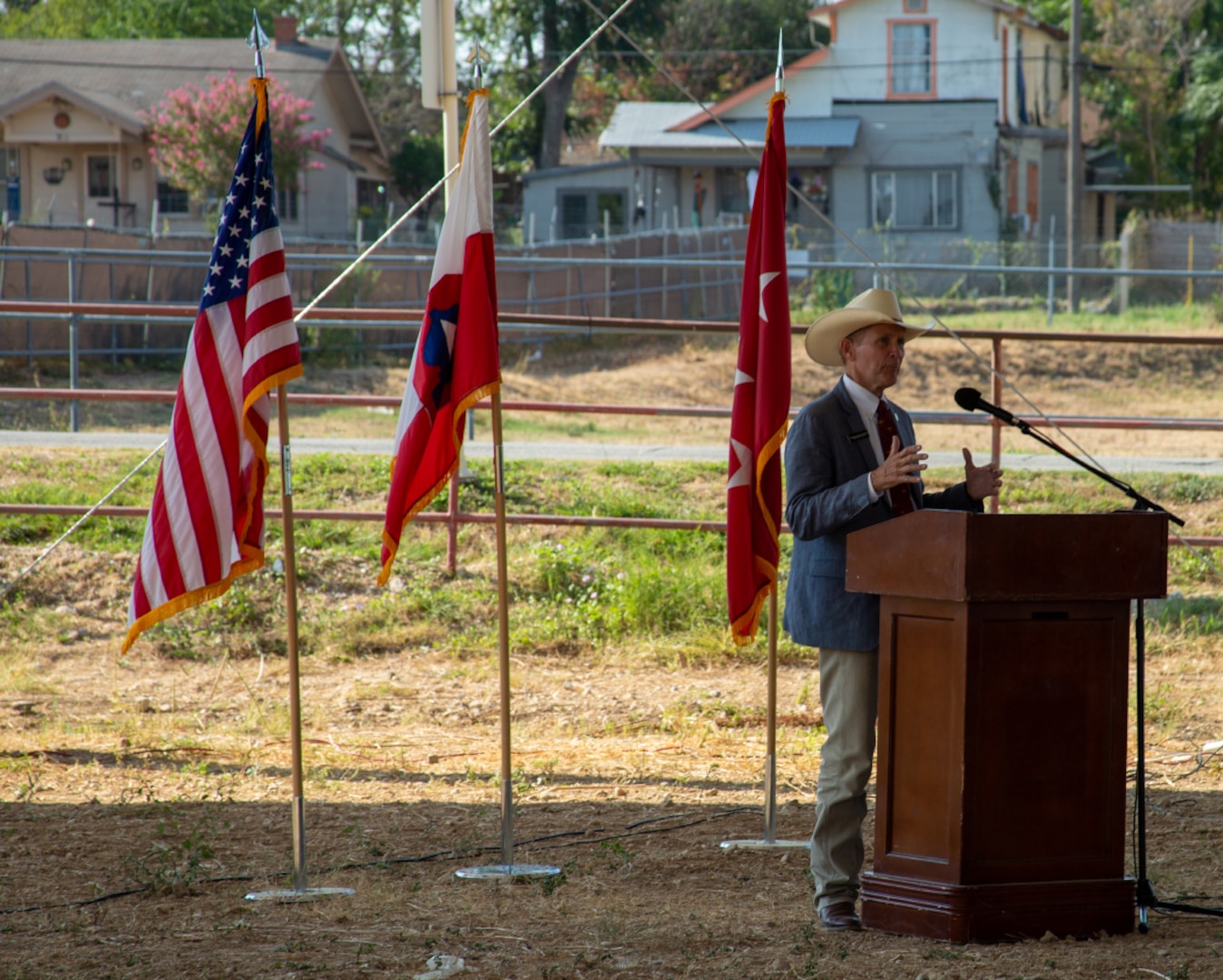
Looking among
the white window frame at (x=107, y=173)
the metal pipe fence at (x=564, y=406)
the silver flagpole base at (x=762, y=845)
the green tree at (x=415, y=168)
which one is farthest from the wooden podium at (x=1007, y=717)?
the green tree at (x=415, y=168)

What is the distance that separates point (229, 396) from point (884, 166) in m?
32.5

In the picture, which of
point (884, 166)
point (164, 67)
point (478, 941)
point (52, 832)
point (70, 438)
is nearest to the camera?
point (478, 941)

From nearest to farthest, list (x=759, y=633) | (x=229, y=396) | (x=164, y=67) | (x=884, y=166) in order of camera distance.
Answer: (x=229, y=396) < (x=759, y=633) < (x=884, y=166) < (x=164, y=67)

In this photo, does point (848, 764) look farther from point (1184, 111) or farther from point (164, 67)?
point (1184, 111)

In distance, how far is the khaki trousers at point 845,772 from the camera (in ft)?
15.1

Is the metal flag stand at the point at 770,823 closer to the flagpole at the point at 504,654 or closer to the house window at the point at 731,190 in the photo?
the flagpole at the point at 504,654

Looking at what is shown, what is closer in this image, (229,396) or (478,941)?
(478,941)

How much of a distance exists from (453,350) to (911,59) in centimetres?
3373

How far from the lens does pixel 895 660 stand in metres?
4.46

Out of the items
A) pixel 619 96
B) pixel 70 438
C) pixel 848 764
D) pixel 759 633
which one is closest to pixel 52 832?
pixel 848 764

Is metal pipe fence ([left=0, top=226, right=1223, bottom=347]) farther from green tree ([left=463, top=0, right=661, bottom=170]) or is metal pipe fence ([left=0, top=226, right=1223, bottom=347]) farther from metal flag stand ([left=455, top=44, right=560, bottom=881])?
green tree ([left=463, top=0, right=661, bottom=170])

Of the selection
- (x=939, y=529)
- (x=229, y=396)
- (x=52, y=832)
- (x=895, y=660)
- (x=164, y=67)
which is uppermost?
(x=164, y=67)

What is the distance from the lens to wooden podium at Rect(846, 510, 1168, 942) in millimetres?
4266

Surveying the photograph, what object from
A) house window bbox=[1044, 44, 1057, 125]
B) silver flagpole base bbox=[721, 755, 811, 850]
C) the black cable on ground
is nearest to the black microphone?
silver flagpole base bbox=[721, 755, 811, 850]
